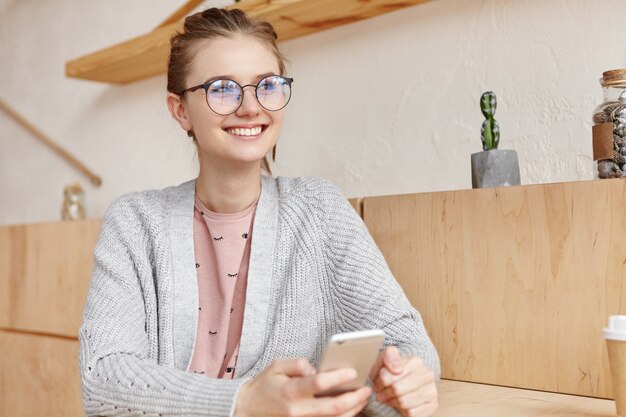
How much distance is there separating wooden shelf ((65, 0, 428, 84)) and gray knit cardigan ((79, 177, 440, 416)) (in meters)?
0.61

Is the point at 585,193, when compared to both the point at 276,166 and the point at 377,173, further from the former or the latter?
the point at 276,166

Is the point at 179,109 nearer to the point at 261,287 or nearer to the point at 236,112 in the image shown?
the point at 236,112

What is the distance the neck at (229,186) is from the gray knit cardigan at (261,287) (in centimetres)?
4

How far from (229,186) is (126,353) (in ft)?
1.27

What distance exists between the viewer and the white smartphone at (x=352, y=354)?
89 cm

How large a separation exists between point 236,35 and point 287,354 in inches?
24.7

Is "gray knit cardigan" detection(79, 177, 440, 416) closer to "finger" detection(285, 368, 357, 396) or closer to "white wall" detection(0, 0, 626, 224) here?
"finger" detection(285, 368, 357, 396)

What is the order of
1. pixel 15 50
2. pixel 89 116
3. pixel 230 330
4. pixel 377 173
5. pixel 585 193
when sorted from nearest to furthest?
pixel 585 193, pixel 230 330, pixel 377 173, pixel 89 116, pixel 15 50

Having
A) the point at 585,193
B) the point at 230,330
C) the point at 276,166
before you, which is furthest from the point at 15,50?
the point at 585,193

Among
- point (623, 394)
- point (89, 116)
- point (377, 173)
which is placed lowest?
point (623, 394)

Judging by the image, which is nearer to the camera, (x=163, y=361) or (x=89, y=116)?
(x=163, y=361)

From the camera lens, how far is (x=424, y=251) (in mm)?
1480

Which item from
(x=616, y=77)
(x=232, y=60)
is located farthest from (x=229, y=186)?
(x=616, y=77)

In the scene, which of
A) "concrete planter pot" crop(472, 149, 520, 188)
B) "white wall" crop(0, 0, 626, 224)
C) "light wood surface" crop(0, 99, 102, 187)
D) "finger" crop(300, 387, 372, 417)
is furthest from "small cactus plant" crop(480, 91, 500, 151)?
"light wood surface" crop(0, 99, 102, 187)
